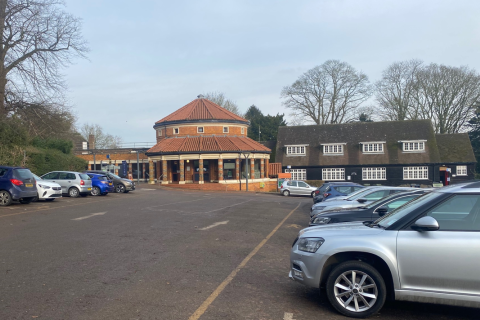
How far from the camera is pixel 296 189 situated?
3581 centimetres

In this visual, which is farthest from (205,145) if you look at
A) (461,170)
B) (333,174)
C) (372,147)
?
(461,170)

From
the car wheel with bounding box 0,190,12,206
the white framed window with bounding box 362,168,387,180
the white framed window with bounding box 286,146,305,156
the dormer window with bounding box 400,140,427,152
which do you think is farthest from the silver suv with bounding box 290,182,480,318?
the white framed window with bounding box 286,146,305,156

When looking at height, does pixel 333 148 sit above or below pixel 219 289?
above

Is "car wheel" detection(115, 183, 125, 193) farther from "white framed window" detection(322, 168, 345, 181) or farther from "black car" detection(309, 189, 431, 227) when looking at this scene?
"white framed window" detection(322, 168, 345, 181)

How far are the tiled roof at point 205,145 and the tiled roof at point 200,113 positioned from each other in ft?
8.43

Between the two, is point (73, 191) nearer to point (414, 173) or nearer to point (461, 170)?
point (414, 173)

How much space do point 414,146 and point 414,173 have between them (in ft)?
11.0

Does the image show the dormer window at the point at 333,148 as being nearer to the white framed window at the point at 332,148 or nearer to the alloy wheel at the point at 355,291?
the white framed window at the point at 332,148

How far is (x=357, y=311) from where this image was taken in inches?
197

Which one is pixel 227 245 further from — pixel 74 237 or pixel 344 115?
pixel 344 115

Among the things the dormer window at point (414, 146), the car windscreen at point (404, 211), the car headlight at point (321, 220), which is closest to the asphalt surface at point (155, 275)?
the car headlight at point (321, 220)

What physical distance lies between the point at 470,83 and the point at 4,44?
47.9m

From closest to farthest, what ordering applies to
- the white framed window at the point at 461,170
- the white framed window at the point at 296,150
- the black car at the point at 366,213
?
1. the black car at the point at 366,213
2. the white framed window at the point at 461,170
3. the white framed window at the point at 296,150

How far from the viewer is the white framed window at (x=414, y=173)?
1864 inches
